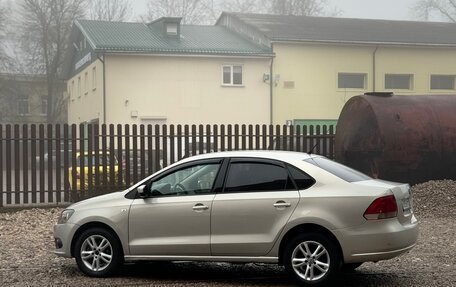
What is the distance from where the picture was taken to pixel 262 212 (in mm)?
7324

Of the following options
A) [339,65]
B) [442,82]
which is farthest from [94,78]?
[442,82]

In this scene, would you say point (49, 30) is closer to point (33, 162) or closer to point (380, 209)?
point (33, 162)

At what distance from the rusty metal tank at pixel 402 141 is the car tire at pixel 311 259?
26.3 feet

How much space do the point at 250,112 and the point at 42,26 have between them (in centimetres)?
2694

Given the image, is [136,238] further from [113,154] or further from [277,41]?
[277,41]

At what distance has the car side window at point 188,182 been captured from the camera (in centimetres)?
777

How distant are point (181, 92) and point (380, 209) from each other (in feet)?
96.1

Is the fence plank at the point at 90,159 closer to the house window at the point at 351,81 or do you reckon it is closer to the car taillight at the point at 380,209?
the car taillight at the point at 380,209

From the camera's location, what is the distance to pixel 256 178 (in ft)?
24.9

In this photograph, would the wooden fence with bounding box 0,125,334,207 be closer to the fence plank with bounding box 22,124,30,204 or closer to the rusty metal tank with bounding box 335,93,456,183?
the fence plank with bounding box 22,124,30,204

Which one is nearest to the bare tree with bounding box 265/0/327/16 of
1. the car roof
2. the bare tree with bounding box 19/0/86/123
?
the bare tree with bounding box 19/0/86/123

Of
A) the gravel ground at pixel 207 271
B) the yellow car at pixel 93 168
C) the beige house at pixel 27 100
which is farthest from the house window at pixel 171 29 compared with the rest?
the gravel ground at pixel 207 271

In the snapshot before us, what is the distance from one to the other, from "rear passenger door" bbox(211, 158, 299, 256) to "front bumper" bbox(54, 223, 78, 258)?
1.87 m

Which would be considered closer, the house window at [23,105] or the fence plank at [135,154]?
the fence plank at [135,154]
